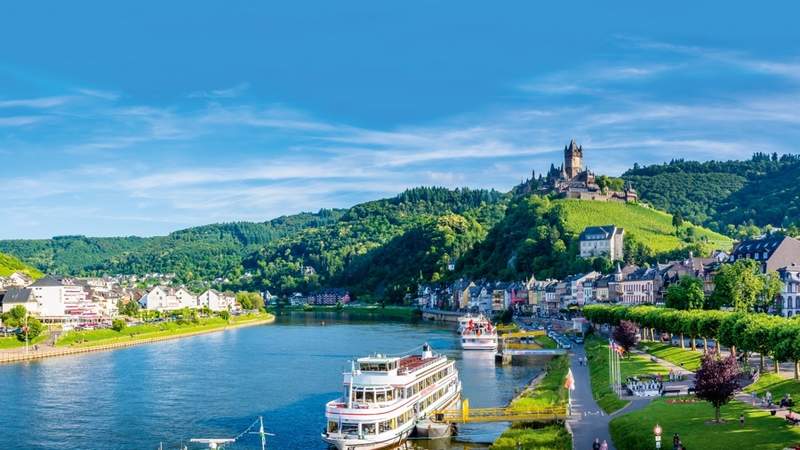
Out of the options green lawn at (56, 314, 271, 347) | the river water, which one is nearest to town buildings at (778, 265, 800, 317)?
the river water

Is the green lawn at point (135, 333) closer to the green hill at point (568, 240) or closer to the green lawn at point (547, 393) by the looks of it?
the green lawn at point (547, 393)

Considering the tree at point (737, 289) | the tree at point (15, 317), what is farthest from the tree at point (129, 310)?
the tree at point (737, 289)

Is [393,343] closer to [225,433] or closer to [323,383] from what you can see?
[323,383]

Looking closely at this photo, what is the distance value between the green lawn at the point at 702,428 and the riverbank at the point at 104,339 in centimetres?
7382

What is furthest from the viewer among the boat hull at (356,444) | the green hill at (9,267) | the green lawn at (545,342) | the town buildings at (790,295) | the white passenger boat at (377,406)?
the green hill at (9,267)

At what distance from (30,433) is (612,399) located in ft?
121

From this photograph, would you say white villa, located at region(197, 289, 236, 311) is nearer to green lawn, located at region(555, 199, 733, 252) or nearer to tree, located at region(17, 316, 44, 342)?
green lawn, located at region(555, 199, 733, 252)

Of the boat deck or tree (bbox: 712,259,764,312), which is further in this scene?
tree (bbox: 712,259,764,312)

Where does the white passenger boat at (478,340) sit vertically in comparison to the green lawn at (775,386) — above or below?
below

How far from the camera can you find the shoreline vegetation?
135 ft

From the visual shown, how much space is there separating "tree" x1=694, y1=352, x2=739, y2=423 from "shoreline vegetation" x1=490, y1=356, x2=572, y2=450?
697cm

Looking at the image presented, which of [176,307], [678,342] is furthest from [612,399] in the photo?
[176,307]

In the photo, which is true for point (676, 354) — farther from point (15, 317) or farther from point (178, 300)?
point (178, 300)

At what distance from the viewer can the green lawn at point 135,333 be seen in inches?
4144
